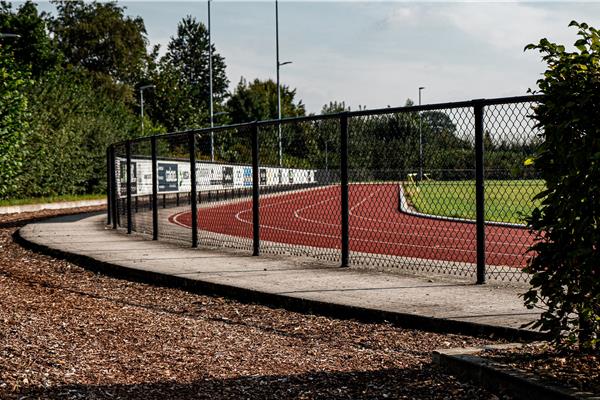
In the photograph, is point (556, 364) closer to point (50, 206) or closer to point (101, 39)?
point (50, 206)

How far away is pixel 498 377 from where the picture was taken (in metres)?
4.96

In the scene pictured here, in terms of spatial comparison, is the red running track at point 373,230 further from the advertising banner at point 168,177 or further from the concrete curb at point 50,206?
the concrete curb at point 50,206

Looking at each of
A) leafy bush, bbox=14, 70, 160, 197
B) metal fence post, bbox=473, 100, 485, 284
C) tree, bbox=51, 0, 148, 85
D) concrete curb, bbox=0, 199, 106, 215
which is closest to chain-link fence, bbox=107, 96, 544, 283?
metal fence post, bbox=473, 100, 485, 284

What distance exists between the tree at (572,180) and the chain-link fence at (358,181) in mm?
3387

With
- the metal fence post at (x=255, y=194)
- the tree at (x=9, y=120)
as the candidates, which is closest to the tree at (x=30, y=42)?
the tree at (x=9, y=120)

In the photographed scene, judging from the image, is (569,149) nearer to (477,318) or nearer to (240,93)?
(477,318)

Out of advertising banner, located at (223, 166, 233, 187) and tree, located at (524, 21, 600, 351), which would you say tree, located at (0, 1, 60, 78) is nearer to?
advertising banner, located at (223, 166, 233, 187)

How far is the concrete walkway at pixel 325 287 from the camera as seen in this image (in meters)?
7.21

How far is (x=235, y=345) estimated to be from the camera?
22.2 feet

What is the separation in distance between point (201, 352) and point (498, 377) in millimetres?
2492

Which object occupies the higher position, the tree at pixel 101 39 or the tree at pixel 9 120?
the tree at pixel 101 39

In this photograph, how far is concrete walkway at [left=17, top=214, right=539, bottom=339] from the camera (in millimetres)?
7207

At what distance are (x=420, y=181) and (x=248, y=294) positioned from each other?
13.2 ft

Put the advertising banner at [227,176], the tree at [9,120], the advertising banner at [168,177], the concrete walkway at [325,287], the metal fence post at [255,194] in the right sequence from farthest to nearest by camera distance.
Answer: the tree at [9,120] < the advertising banner at [168,177] < the advertising banner at [227,176] < the metal fence post at [255,194] < the concrete walkway at [325,287]
